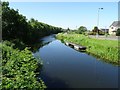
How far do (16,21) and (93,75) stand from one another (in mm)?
30290

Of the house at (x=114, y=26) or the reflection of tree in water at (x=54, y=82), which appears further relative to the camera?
the house at (x=114, y=26)

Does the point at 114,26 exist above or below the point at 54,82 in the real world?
above

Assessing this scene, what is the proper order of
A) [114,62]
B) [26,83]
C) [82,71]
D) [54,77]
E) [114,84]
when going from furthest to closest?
[114,62]
[82,71]
[54,77]
[114,84]
[26,83]

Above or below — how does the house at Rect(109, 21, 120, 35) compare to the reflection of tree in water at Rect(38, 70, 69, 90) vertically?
above

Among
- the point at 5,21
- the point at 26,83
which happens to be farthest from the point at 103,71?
the point at 5,21

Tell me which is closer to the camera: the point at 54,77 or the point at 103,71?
the point at 54,77

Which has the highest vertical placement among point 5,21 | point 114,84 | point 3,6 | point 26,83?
point 3,6

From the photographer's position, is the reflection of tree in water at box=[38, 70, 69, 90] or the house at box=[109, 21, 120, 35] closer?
the reflection of tree in water at box=[38, 70, 69, 90]

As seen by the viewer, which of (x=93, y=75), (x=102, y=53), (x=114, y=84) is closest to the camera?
(x=114, y=84)

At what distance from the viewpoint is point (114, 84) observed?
83.9 feet

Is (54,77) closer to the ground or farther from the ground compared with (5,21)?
closer to the ground

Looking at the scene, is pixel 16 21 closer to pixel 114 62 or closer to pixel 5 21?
pixel 5 21

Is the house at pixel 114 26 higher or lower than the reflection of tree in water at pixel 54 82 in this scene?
higher

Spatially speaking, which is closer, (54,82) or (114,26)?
(54,82)
